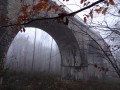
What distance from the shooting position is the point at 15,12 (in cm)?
852

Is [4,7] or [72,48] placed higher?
[4,7]

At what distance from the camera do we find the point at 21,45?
42188 mm

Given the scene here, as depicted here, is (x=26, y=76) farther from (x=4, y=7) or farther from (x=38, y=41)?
(x=38, y=41)

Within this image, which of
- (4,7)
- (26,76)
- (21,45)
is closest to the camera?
(4,7)

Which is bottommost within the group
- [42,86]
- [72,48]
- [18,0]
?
[42,86]

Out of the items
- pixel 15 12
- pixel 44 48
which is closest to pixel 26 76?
pixel 15 12

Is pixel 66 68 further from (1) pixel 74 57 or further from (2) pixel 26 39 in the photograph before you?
(2) pixel 26 39

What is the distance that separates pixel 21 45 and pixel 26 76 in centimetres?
3007

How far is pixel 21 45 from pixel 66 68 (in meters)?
28.1

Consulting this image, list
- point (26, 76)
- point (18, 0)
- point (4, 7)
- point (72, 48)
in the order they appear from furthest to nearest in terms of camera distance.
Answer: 1. point (72, 48)
2. point (26, 76)
3. point (18, 0)
4. point (4, 7)

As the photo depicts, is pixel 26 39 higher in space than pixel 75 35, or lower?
higher

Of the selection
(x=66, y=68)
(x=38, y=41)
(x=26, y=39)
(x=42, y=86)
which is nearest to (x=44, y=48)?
(x=38, y=41)

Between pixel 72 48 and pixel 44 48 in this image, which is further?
pixel 44 48

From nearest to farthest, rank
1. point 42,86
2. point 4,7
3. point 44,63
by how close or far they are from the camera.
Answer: point 4,7 < point 42,86 < point 44,63
